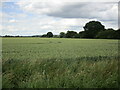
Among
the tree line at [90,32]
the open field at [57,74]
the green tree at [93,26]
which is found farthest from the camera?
the tree line at [90,32]

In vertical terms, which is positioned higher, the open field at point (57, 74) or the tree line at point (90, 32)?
the tree line at point (90, 32)

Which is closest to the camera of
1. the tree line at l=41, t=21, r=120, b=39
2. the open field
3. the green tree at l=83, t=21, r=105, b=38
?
the open field

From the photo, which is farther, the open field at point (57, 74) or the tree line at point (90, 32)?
the tree line at point (90, 32)

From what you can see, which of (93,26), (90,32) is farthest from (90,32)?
(93,26)

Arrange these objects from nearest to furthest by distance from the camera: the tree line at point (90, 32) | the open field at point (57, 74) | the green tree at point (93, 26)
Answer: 1. the open field at point (57, 74)
2. the green tree at point (93, 26)
3. the tree line at point (90, 32)

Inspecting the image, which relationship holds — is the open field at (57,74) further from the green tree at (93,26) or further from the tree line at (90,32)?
the green tree at (93,26)

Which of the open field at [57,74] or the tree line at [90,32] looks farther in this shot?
the tree line at [90,32]

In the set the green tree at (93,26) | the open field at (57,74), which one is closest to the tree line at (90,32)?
the green tree at (93,26)

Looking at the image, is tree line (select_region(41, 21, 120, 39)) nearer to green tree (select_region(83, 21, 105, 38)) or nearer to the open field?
green tree (select_region(83, 21, 105, 38))

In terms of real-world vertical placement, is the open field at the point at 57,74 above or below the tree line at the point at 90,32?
below

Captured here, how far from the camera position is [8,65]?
233 inches

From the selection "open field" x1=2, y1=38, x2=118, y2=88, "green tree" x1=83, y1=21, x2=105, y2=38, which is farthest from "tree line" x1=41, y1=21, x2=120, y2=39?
"open field" x1=2, y1=38, x2=118, y2=88

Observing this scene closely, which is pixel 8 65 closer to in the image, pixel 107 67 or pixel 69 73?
pixel 69 73

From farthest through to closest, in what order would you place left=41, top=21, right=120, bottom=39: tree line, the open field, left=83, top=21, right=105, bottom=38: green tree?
1. left=41, top=21, right=120, bottom=39: tree line
2. left=83, top=21, right=105, bottom=38: green tree
3. the open field
